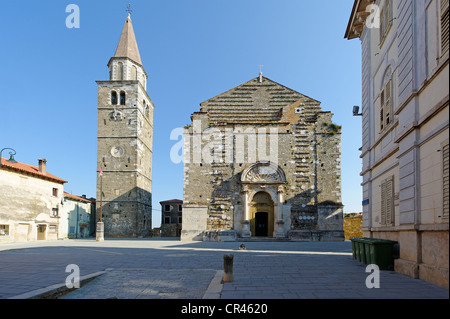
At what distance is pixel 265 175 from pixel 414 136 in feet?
60.4

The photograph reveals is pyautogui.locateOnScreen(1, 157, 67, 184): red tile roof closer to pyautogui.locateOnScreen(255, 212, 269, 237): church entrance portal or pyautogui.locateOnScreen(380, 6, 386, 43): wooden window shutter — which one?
pyautogui.locateOnScreen(255, 212, 269, 237): church entrance portal

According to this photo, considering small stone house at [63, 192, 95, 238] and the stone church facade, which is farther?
small stone house at [63, 192, 95, 238]

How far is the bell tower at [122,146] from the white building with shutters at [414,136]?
28625mm

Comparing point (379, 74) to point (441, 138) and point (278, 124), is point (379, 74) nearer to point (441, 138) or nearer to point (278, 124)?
point (441, 138)

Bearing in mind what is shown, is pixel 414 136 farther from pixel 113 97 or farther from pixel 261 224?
pixel 113 97

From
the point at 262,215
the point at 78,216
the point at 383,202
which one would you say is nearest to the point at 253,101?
the point at 262,215

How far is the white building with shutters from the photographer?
7078 mm

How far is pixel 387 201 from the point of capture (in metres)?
11.1

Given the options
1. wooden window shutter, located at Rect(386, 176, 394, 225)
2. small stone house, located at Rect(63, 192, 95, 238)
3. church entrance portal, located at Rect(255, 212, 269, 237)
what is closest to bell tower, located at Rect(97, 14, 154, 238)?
small stone house, located at Rect(63, 192, 95, 238)

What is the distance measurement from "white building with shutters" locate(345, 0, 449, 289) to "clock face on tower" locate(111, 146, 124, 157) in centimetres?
2967

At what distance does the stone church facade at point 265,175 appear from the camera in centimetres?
2609

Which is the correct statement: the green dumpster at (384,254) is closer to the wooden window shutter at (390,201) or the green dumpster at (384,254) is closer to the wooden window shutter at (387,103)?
the wooden window shutter at (390,201)
